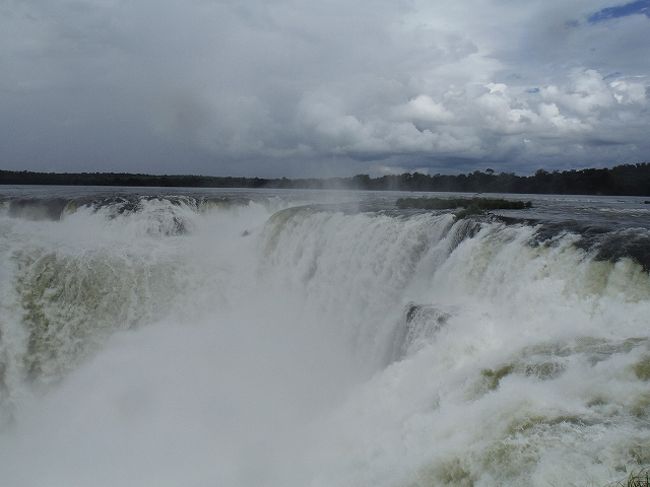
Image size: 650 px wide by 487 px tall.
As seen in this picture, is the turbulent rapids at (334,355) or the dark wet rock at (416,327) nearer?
the turbulent rapids at (334,355)

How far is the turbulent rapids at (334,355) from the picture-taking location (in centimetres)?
492

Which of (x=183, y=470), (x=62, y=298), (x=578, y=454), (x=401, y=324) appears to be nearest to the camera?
(x=578, y=454)

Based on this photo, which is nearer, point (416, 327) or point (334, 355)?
point (416, 327)

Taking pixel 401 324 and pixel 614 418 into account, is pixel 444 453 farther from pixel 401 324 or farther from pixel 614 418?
pixel 401 324

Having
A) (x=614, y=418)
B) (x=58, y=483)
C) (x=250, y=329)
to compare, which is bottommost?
(x=58, y=483)

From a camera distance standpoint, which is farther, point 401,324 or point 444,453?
point 401,324

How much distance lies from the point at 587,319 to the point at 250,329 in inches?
363

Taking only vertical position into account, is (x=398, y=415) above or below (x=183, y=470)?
above

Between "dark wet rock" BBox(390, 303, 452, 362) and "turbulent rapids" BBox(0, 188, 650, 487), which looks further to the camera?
"dark wet rock" BBox(390, 303, 452, 362)

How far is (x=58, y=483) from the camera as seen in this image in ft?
28.0

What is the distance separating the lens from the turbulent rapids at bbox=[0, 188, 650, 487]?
4.92 metres

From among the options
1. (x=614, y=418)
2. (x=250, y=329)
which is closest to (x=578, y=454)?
(x=614, y=418)

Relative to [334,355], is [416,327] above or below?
above

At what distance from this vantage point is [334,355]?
12031 millimetres
